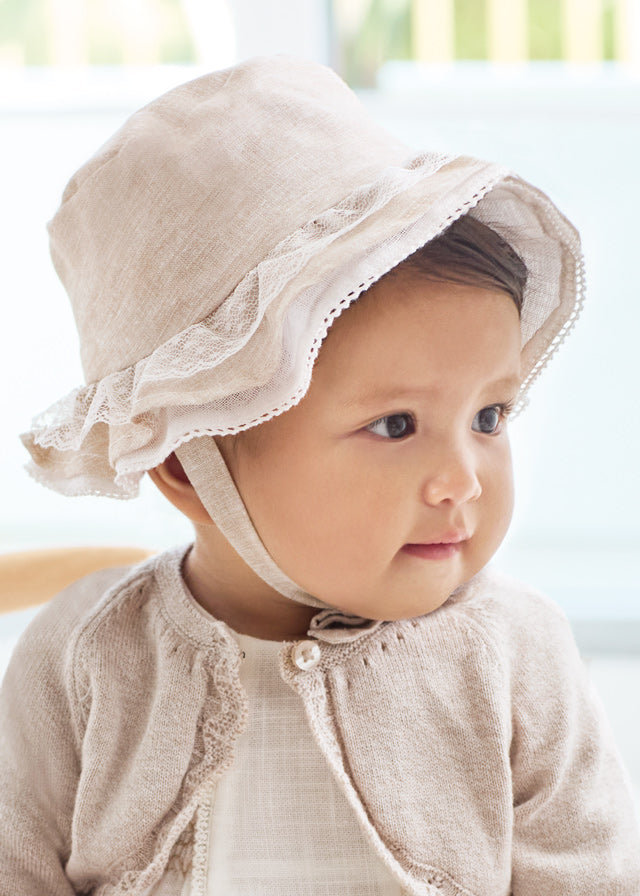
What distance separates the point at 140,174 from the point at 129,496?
257mm

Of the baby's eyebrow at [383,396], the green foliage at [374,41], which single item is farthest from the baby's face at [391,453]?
the green foliage at [374,41]

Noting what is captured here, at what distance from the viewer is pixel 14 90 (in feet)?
5.92

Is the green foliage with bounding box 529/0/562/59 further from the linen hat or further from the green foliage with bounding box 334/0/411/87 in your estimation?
the linen hat

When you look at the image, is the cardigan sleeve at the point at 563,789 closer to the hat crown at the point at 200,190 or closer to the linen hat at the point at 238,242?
the linen hat at the point at 238,242

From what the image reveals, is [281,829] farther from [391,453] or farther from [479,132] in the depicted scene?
[479,132]

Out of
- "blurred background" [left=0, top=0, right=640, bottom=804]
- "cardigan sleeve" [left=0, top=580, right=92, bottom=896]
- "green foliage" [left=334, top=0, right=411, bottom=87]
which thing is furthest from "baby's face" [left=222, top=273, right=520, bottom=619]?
"green foliage" [left=334, top=0, right=411, bottom=87]

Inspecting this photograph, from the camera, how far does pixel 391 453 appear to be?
76 cm

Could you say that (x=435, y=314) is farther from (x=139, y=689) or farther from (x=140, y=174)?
(x=139, y=689)

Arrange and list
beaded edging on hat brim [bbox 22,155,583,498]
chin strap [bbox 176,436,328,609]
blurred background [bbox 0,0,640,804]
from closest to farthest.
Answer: beaded edging on hat brim [bbox 22,155,583,498], chin strap [bbox 176,436,328,609], blurred background [bbox 0,0,640,804]

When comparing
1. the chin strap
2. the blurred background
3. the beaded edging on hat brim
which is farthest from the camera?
the blurred background

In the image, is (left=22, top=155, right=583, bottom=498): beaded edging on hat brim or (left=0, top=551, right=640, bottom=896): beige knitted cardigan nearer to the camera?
(left=22, top=155, right=583, bottom=498): beaded edging on hat brim

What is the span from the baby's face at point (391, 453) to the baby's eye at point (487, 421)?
0.04 feet

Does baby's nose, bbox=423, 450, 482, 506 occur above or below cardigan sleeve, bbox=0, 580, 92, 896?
above

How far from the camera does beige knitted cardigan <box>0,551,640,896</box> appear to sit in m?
0.82
